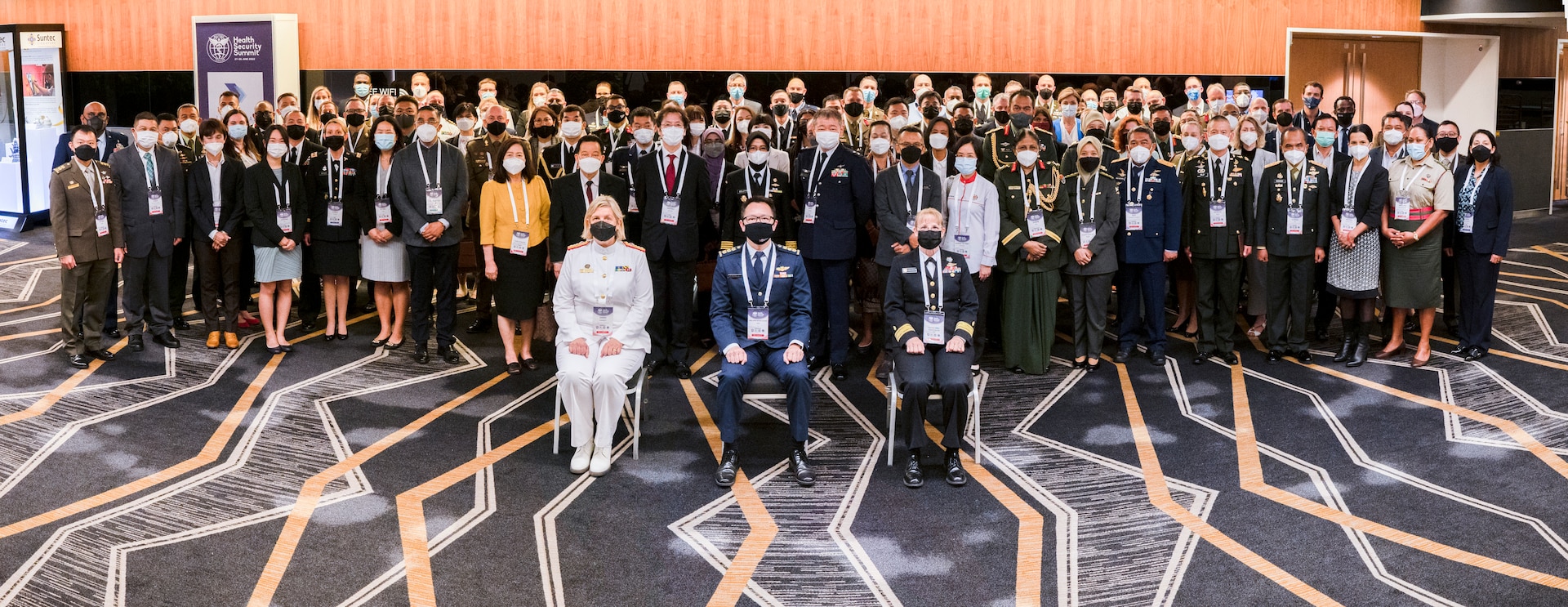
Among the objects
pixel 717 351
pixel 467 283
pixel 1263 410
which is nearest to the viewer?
pixel 1263 410

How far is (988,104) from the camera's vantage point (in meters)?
10.6

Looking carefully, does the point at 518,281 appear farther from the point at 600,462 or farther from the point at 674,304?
the point at 600,462

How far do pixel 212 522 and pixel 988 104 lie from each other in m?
7.33

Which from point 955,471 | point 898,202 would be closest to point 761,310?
point 955,471

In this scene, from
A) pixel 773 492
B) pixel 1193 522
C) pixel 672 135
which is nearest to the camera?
pixel 1193 522

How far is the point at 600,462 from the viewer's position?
553 cm

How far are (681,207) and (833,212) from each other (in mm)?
846

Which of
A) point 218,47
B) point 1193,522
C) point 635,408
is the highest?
point 218,47

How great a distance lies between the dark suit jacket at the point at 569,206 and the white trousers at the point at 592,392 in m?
1.48

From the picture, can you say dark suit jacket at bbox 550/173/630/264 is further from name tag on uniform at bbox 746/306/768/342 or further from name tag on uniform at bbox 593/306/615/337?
name tag on uniform at bbox 746/306/768/342

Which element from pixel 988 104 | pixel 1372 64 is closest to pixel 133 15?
pixel 988 104

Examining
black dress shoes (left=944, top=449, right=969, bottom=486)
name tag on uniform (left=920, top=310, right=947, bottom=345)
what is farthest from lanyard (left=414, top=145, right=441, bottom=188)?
black dress shoes (left=944, top=449, right=969, bottom=486)

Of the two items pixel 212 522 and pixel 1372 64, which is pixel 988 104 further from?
pixel 212 522

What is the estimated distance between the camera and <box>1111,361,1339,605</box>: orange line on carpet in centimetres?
439
